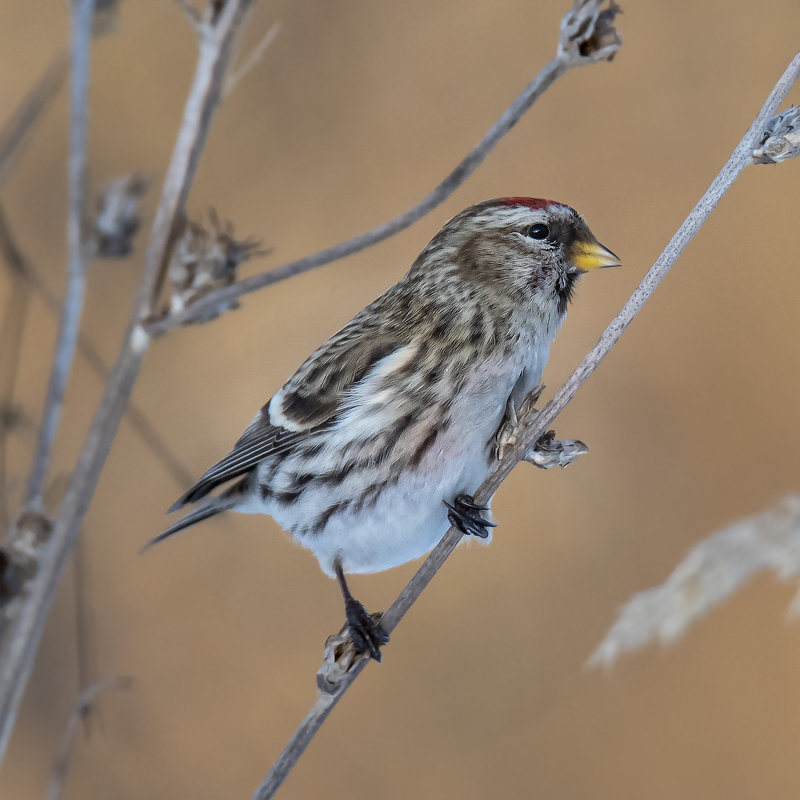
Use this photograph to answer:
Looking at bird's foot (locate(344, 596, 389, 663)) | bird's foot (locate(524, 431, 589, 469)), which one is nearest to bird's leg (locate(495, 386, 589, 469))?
bird's foot (locate(524, 431, 589, 469))

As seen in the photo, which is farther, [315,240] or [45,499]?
[315,240]

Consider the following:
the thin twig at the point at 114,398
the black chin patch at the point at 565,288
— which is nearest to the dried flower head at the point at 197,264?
the thin twig at the point at 114,398

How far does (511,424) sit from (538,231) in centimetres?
42

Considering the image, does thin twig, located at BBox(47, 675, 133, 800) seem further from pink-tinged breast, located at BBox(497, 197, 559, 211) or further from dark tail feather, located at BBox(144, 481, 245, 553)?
pink-tinged breast, located at BBox(497, 197, 559, 211)

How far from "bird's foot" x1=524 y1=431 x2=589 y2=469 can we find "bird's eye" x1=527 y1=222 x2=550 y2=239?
49 centimetres

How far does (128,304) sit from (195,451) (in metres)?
0.38

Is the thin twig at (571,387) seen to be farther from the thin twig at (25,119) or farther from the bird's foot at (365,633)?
the thin twig at (25,119)

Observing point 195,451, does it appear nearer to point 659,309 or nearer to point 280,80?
point 280,80

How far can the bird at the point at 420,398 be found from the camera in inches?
52.4

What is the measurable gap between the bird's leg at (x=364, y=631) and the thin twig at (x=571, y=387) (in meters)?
0.04

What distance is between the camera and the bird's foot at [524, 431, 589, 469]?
104 cm

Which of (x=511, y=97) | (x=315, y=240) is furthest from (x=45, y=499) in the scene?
(x=511, y=97)

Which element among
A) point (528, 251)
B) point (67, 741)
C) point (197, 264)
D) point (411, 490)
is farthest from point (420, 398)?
point (67, 741)

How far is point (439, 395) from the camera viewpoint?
1332mm
